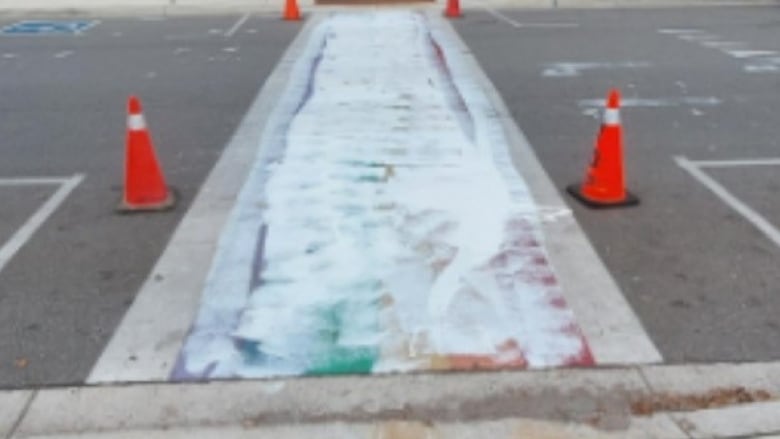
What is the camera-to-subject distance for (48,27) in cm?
1597

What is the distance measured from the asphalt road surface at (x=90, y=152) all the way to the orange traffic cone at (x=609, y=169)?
2801mm

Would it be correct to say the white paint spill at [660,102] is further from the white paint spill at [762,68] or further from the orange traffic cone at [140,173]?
the orange traffic cone at [140,173]

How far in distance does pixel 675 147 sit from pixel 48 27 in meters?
13.1

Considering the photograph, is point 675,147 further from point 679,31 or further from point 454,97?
point 679,31

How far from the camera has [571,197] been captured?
578cm

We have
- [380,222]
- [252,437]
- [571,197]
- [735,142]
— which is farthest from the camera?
[735,142]

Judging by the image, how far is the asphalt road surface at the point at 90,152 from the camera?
410cm

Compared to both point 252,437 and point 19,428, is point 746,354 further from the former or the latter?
point 19,428

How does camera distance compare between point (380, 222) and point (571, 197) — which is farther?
point (571, 197)

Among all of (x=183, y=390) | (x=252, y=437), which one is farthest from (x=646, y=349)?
(x=183, y=390)

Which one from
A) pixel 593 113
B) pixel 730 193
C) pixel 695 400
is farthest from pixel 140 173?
pixel 593 113

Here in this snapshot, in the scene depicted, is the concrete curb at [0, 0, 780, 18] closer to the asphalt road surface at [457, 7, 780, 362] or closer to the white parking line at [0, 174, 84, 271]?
the asphalt road surface at [457, 7, 780, 362]

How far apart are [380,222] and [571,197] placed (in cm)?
143

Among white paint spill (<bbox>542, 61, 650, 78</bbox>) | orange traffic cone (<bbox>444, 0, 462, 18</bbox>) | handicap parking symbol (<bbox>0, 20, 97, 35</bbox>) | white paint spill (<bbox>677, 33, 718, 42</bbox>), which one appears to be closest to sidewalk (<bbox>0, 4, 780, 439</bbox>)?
white paint spill (<bbox>542, 61, 650, 78</bbox>)
